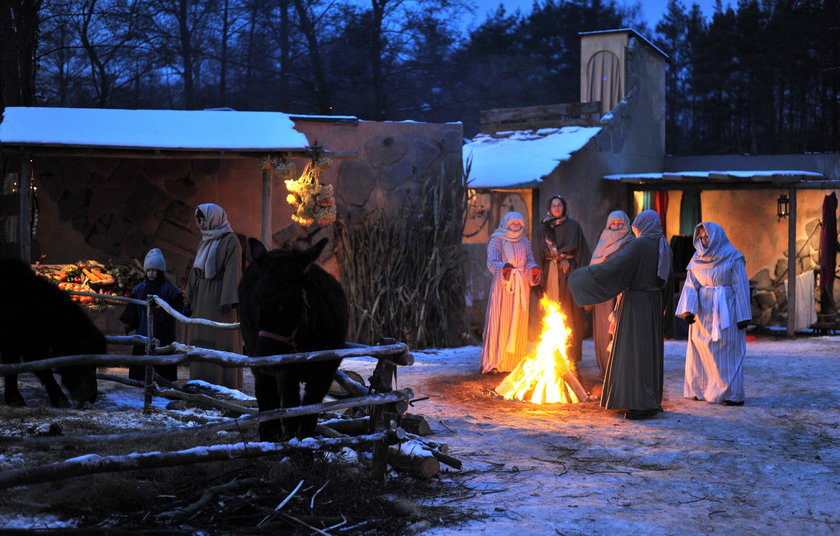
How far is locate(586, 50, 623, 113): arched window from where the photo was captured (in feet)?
52.4

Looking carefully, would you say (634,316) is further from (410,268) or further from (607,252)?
(410,268)

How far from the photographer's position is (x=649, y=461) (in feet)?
20.5

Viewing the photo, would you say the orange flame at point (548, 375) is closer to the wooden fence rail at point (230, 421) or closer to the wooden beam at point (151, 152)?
the wooden fence rail at point (230, 421)


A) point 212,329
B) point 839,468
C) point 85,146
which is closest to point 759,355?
point 839,468

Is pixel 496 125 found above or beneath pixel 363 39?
beneath

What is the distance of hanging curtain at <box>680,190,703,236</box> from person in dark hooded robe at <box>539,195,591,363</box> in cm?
468

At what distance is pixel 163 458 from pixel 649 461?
3.35 metres

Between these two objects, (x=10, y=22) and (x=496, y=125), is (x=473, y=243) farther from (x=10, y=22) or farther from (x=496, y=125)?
(x=10, y=22)

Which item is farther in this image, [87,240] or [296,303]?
[87,240]

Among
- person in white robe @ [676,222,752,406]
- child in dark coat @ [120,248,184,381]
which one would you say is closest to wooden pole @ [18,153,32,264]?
child in dark coat @ [120,248,184,381]

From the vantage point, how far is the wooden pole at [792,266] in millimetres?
14110

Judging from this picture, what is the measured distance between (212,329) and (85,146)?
114 inches

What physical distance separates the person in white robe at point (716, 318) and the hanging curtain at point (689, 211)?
616 cm

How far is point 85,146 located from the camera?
9.46m
